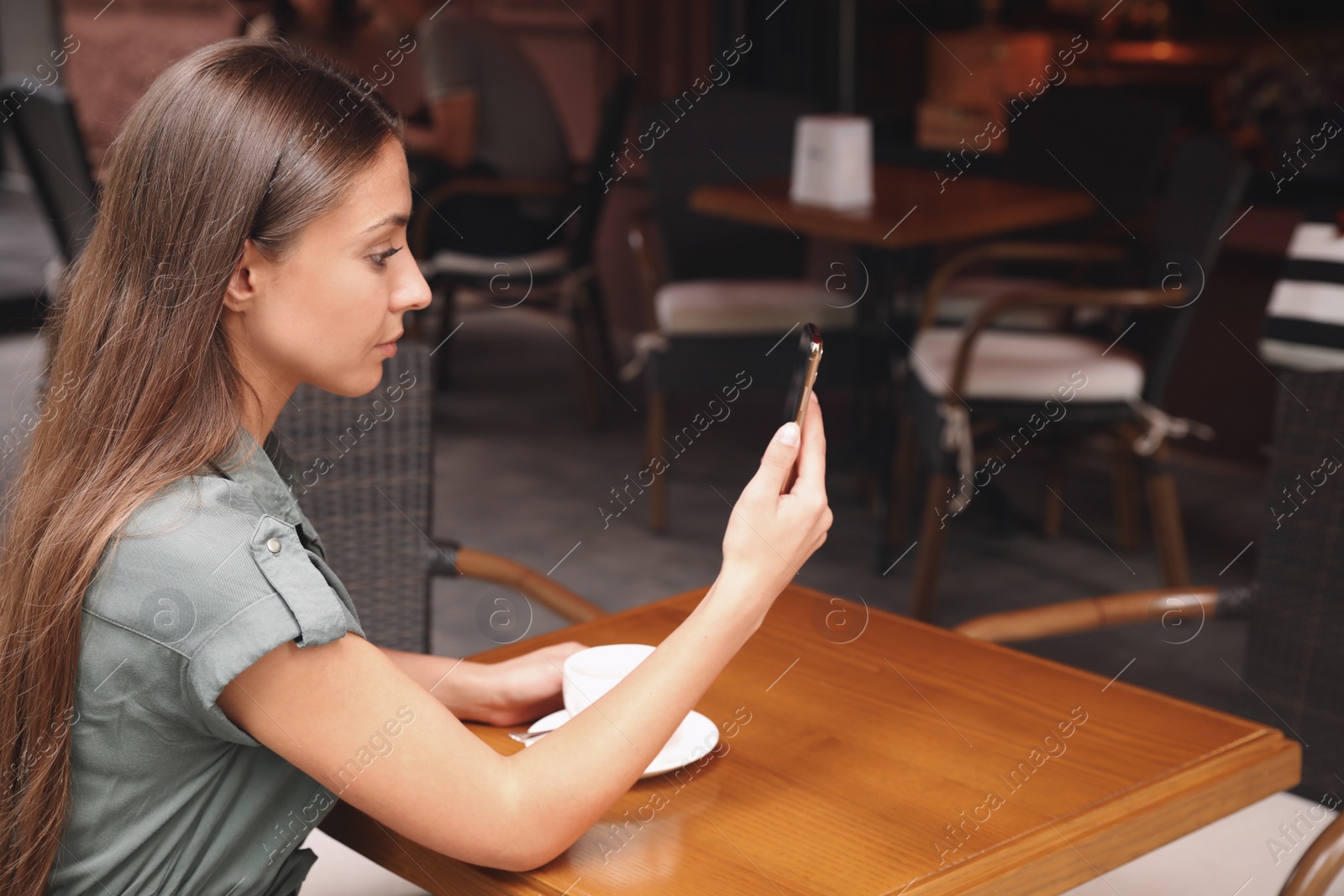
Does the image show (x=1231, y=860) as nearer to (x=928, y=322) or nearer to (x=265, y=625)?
(x=265, y=625)

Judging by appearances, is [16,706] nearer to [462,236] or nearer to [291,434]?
[291,434]

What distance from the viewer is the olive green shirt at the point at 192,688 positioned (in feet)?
2.89

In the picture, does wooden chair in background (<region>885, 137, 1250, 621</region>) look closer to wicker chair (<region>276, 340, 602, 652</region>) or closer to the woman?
wicker chair (<region>276, 340, 602, 652</region>)

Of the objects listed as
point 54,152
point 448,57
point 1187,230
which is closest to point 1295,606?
point 1187,230

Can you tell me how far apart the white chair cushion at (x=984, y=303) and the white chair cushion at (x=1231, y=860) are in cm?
219

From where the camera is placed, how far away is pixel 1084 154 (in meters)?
3.74

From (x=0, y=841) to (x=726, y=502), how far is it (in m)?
2.99

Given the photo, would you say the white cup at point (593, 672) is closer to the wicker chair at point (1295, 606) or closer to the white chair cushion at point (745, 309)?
the wicker chair at point (1295, 606)

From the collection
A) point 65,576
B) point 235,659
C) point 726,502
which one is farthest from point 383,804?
point 726,502

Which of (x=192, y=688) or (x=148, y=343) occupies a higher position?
(x=148, y=343)

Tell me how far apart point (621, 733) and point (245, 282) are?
15.9 inches

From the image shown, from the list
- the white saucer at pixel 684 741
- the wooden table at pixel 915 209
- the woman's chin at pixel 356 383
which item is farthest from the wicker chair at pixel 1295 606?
the wooden table at pixel 915 209

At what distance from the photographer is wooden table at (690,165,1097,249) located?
304 centimetres

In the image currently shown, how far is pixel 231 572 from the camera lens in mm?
886
